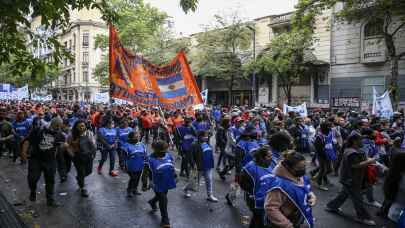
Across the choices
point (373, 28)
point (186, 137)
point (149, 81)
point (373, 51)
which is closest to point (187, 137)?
point (186, 137)

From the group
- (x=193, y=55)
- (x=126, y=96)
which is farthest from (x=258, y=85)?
(x=126, y=96)

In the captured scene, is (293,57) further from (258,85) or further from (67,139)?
(67,139)

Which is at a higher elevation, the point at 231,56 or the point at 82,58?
the point at 82,58

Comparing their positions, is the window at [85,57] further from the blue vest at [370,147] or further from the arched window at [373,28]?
the blue vest at [370,147]

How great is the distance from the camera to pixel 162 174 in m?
5.74

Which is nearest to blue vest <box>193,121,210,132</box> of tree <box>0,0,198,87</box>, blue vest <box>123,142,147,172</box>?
blue vest <box>123,142,147,172</box>

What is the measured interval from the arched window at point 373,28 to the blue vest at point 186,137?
1883cm

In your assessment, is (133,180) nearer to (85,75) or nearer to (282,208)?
(282,208)

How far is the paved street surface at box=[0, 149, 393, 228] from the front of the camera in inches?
236

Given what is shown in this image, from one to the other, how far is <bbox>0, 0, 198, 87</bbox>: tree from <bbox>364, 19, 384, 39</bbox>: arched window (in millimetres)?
21309

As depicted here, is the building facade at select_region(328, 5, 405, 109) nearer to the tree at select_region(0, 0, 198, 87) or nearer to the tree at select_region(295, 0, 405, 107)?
the tree at select_region(295, 0, 405, 107)

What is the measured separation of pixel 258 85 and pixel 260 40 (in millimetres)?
4046

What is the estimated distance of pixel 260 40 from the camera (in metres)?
32.6

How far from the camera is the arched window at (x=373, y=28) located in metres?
23.7
